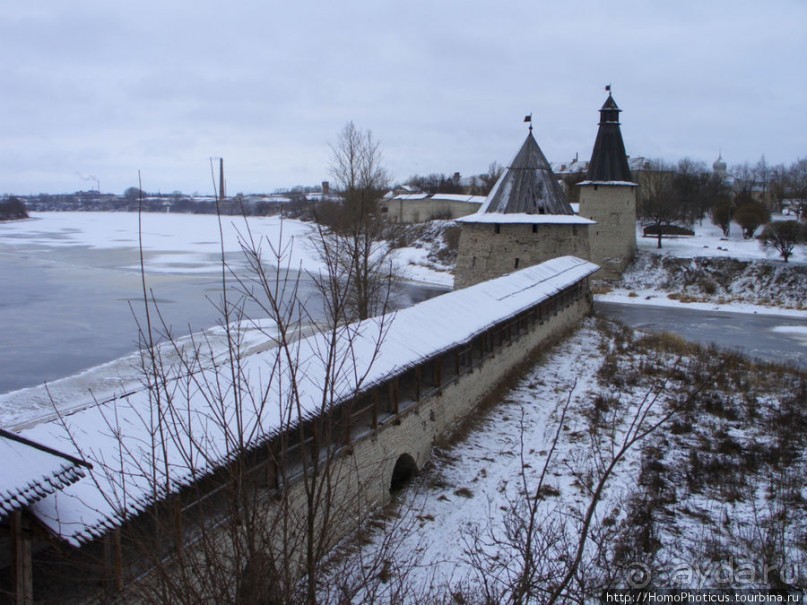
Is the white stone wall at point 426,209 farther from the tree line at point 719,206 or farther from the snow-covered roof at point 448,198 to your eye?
the tree line at point 719,206

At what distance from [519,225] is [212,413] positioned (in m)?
11.9

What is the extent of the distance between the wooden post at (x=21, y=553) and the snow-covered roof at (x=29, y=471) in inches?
6.0

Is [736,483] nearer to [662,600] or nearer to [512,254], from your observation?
[662,600]

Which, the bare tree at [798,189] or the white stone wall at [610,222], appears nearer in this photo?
the white stone wall at [610,222]

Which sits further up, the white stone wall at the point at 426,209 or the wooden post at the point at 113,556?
the white stone wall at the point at 426,209

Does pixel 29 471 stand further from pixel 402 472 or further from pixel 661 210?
pixel 661 210

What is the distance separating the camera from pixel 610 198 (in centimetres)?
2261

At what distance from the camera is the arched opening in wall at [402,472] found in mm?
6262

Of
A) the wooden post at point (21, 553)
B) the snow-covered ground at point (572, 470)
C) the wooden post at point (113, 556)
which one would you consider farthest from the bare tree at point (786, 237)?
the wooden post at point (21, 553)

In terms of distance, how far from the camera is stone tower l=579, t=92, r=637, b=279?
22344 mm

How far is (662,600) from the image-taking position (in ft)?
12.4

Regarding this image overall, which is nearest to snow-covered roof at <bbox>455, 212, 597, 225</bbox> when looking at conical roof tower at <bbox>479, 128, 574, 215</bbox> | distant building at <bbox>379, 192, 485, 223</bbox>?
conical roof tower at <bbox>479, 128, 574, 215</bbox>

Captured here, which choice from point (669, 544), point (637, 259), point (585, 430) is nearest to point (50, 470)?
point (669, 544)

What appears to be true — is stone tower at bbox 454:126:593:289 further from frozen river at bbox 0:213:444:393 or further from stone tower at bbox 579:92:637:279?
stone tower at bbox 579:92:637:279
